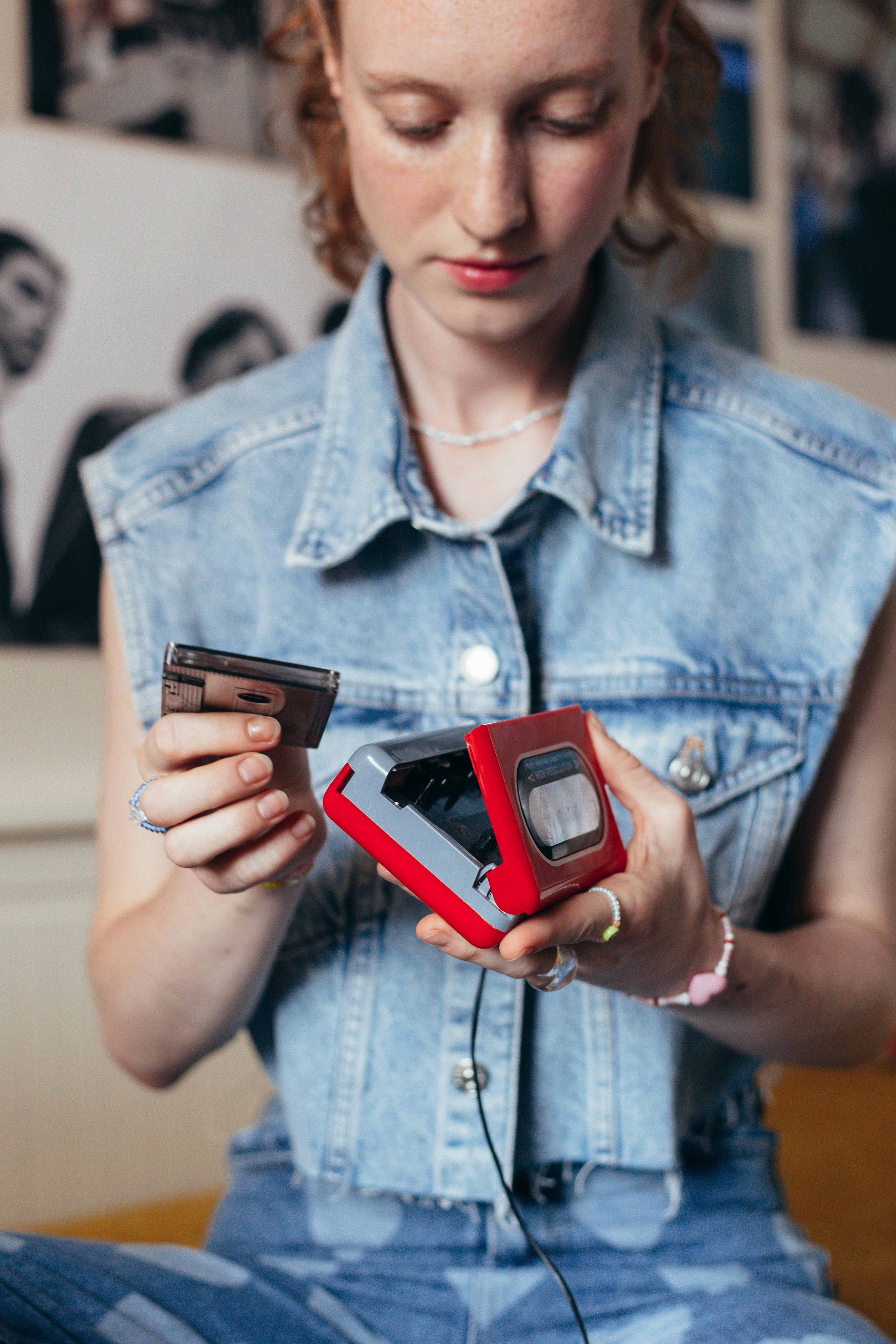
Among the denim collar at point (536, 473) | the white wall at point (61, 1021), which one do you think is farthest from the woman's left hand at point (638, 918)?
the white wall at point (61, 1021)

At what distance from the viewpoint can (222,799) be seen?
54cm

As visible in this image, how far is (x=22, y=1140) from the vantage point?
4.86 ft

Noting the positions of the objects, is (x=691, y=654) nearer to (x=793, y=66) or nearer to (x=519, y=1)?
(x=519, y=1)

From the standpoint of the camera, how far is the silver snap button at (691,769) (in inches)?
30.6

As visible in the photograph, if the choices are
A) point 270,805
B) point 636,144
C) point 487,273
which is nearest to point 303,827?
point 270,805

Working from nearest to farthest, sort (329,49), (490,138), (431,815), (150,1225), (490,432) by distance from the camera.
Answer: (431,815) < (490,138) < (329,49) < (490,432) < (150,1225)

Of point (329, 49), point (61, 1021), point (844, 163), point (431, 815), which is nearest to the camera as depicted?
point (431, 815)

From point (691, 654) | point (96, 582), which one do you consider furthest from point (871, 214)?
point (691, 654)

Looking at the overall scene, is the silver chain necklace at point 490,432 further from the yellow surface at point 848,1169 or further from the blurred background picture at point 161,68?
the blurred background picture at point 161,68

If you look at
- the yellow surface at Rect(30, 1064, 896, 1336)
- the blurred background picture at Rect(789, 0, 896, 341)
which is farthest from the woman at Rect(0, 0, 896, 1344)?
the blurred background picture at Rect(789, 0, 896, 341)

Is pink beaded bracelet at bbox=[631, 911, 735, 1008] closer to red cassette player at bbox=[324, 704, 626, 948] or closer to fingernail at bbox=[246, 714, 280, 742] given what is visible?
red cassette player at bbox=[324, 704, 626, 948]

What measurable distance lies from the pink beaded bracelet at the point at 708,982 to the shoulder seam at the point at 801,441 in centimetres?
36

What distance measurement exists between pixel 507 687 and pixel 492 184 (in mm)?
300

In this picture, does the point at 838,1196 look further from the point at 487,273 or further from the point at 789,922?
the point at 487,273
